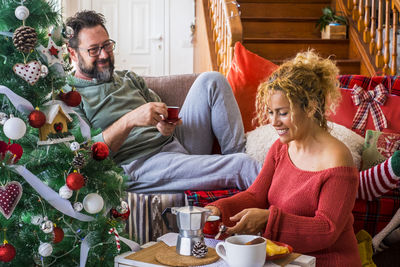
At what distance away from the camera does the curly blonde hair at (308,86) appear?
59.5 inches

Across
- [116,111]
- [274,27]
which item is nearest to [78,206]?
[116,111]

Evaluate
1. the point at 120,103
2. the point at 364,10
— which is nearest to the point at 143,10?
the point at 364,10

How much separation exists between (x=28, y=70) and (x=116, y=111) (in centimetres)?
100

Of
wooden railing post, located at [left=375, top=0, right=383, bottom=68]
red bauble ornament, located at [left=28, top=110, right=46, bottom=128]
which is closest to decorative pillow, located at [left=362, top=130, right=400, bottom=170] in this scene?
red bauble ornament, located at [left=28, top=110, right=46, bottom=128]

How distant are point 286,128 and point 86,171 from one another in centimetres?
57

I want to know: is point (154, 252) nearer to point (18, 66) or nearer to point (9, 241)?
point (9, 241)

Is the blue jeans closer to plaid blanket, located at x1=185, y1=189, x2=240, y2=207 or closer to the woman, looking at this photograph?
plaid blanket, located at x1=185, y1=189, x2=240, y2=207

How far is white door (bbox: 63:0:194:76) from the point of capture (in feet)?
21.7

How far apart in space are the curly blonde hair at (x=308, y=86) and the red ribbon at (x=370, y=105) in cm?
95

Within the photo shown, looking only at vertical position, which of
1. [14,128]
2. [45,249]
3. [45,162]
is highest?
[14,128]

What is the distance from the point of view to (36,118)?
1352mm

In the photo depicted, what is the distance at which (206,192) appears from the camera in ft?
6.74

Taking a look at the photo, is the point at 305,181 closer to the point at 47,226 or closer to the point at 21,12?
the point at 47,226

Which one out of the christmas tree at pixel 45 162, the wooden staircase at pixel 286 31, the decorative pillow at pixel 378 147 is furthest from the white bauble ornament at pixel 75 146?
the wooden staircase at pixel 286 31
